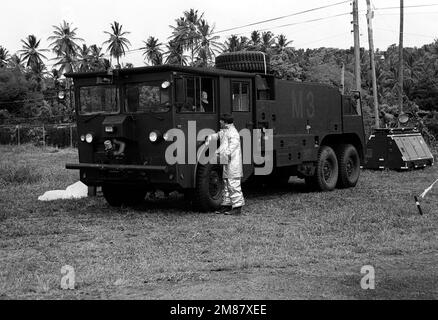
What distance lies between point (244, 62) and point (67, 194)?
476 cm

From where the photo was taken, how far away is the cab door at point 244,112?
11.7 meters

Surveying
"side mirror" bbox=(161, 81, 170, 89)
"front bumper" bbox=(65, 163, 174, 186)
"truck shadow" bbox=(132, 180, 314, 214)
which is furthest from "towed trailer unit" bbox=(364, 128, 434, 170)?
"side mirror" bbox=(161, 81, 170, 89)

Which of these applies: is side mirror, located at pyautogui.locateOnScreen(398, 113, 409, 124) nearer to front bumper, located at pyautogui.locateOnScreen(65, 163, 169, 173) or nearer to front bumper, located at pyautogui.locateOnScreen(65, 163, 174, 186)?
front bumper, located at pyautogui.locateOnScreen(65, 163, 174, 186)

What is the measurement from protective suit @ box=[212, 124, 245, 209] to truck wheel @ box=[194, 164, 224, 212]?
32 cm

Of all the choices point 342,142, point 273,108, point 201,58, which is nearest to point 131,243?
point 273,108

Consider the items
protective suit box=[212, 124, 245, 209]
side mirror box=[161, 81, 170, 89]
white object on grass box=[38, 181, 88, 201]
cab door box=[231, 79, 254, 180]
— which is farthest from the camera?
white object on grass box=[38, 181, 88, 201]

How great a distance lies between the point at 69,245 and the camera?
830 centimetres

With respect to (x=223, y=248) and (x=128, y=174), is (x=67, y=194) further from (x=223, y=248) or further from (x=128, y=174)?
(x=223, y=248)

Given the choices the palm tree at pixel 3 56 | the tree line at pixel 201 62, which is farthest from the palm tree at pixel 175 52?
the palm tree at pixel 3 56

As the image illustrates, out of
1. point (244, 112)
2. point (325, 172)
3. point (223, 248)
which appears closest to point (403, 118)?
point (325, 172)

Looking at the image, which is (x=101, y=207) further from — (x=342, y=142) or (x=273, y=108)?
(x=342, y=142)

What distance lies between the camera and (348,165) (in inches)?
609

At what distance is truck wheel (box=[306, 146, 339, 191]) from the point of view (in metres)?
14.2
